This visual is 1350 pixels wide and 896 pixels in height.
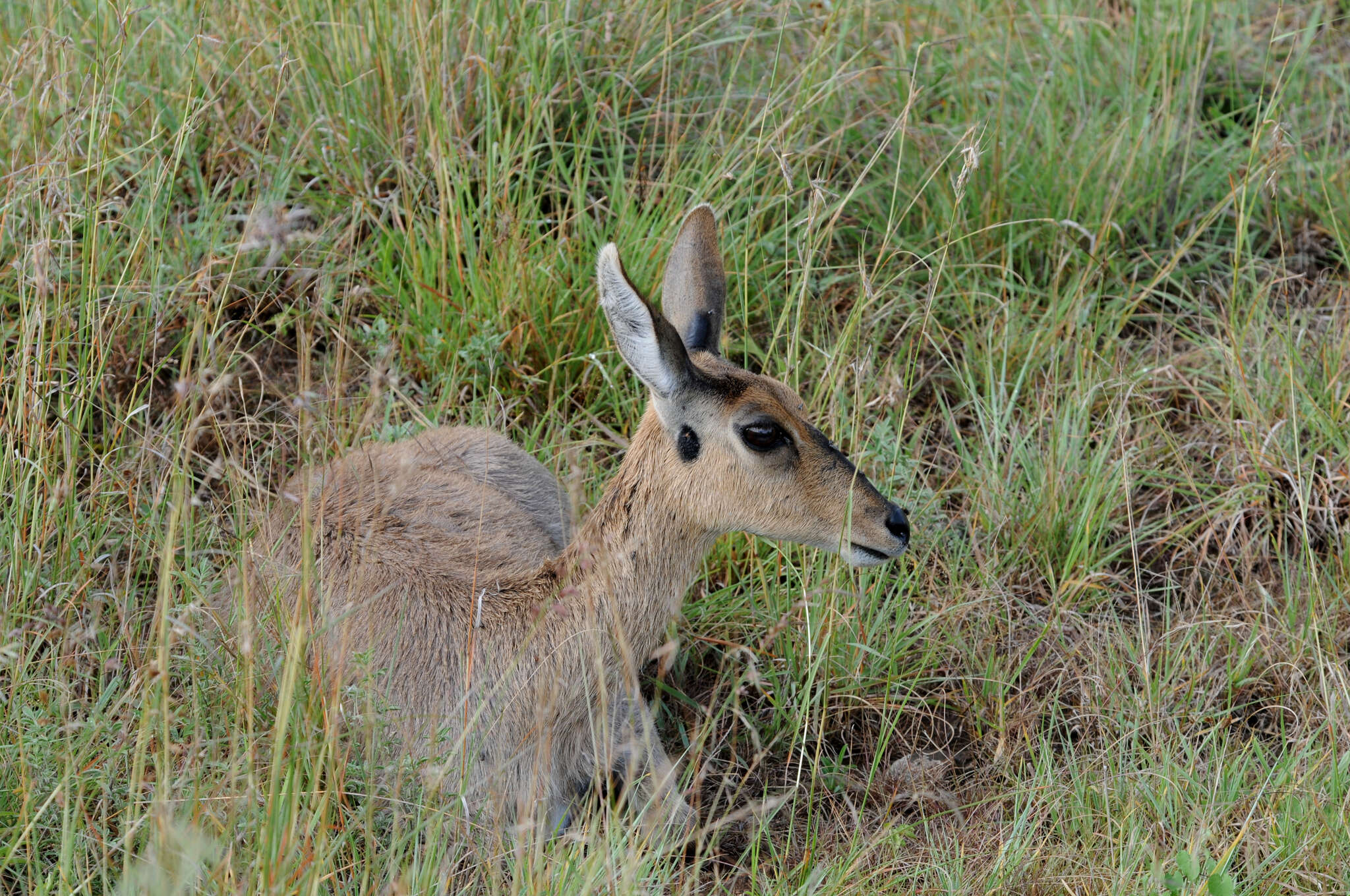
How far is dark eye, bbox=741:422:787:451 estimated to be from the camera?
141 inches

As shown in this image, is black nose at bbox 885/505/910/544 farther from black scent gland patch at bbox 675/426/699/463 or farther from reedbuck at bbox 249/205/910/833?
black scent gland patch at bbox 675/426/699/463

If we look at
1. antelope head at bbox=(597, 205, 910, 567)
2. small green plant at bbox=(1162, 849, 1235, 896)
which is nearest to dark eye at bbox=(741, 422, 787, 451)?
antelope head at bbox=(597, 205, 910, 567)

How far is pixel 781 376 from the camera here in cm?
465

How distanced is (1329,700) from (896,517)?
4.18ft

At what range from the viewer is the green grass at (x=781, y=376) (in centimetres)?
320

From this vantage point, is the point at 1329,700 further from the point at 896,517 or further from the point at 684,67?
the point at 684,67

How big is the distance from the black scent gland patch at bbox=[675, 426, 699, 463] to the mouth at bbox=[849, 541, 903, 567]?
48cm

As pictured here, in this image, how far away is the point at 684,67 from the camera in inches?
217

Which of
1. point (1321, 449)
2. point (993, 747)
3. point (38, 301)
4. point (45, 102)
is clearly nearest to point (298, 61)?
point (45, 102)

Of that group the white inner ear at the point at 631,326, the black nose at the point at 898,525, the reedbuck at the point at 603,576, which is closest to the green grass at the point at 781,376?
the reedbuck at the point at 603,576

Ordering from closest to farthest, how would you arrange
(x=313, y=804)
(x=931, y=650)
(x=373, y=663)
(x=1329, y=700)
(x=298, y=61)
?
(x=313, y=804) < (x=373, y=663) < (x=1329, y=700) < (x=931, y=650) < (x=298, y=61)

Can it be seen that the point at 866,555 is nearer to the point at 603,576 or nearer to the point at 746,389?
the point at 746,389

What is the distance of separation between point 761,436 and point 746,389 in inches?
5.3

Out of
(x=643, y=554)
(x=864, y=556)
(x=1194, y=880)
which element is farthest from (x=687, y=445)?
(x=1194, y=880)
